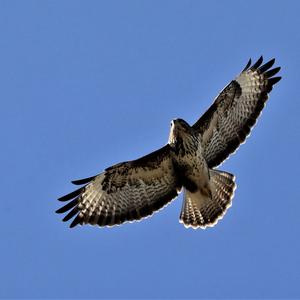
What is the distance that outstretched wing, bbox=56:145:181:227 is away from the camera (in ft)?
33.9

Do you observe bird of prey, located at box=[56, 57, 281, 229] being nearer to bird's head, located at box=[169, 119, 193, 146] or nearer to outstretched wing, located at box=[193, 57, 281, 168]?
outstretched wing, located at box=[193, 57, 281, 168]

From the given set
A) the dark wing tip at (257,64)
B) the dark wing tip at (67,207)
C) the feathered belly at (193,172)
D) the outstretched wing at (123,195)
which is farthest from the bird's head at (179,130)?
the dark wing tip at (67,207)

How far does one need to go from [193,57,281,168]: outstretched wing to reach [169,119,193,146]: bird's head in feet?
2.29

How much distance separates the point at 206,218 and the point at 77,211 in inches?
80.2

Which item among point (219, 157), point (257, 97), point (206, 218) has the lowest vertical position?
point (206, 218)

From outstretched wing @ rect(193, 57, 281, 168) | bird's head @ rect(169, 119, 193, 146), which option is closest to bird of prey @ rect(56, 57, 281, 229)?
outstretched wing @ rect(193, 57, 281, 168)

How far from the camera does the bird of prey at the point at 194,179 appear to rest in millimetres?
10289

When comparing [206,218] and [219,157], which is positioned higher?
[219,157]

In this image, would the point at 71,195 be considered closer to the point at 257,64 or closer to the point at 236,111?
the point at 236,111

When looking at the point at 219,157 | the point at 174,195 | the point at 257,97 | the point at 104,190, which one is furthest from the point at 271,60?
the point at 104,190

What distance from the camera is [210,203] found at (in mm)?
10680

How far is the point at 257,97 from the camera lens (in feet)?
34.9

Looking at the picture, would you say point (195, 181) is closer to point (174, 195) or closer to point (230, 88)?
point (174, 195)

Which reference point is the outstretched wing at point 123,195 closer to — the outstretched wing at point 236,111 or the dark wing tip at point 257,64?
the outstretched wing at point 236,111
